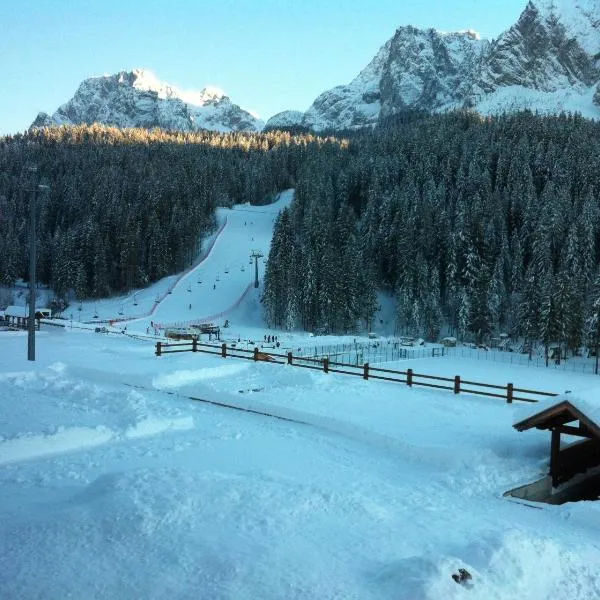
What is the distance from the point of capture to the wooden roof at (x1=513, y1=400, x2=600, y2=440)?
41.5ft

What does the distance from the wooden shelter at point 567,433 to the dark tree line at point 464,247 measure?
48.6m

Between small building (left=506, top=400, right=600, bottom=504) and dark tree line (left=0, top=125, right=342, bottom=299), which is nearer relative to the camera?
small building (left=506, top=400, right=600, bottom=504)

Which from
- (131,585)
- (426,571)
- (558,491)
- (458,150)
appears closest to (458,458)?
(558,491)

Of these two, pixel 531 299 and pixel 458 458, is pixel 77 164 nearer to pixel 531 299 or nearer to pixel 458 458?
pixel 531 299

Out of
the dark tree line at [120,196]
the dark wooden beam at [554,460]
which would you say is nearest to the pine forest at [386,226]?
the dark tree line at [120,196]

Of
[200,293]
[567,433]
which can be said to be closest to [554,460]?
[567,433]

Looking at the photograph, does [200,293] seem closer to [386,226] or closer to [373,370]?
[386,226]

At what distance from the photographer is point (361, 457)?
47.7ft

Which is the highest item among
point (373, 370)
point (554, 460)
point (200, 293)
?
point (200, 293)

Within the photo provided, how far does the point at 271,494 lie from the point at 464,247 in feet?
250

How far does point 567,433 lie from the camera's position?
1332 cm

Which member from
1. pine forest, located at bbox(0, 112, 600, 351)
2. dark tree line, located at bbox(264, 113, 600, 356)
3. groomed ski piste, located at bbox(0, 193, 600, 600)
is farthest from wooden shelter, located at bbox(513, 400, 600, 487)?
dark tree line, located at bbox(264, 113, 600, 356)

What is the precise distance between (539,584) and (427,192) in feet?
314

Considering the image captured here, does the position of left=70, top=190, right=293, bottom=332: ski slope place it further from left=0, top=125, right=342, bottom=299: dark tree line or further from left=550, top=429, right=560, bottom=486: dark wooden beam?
left=550, top=429, right=560, bottom=486: dark wooden beam
